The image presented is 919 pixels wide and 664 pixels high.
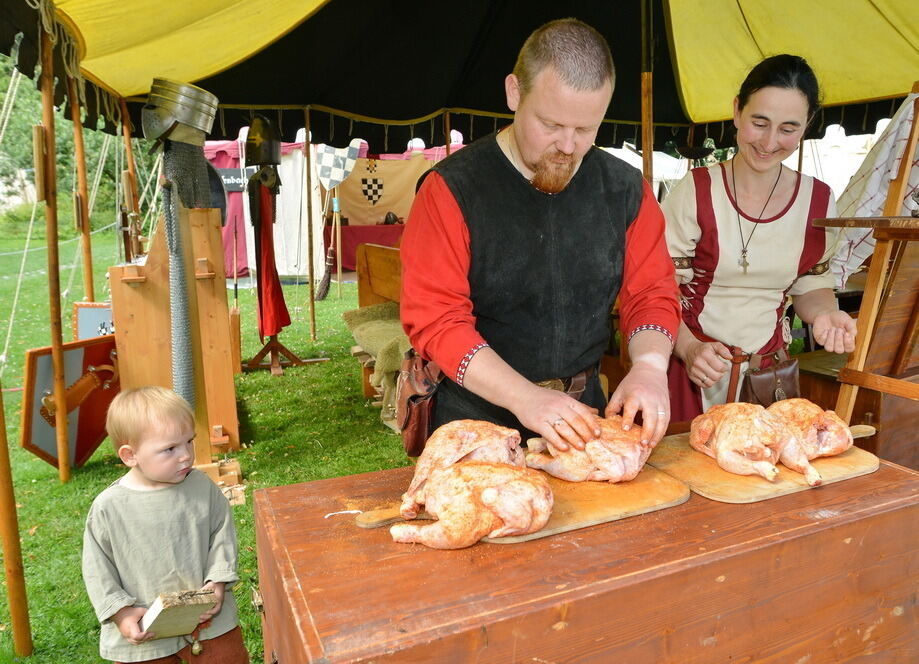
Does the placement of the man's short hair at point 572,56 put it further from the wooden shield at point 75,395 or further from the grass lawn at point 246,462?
the wooden shield at point 75,395

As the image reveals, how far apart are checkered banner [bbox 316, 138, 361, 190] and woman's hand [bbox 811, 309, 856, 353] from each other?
11.1 m

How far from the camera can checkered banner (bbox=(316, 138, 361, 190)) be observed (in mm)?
12414

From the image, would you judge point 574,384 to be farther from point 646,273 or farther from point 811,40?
point 811,40

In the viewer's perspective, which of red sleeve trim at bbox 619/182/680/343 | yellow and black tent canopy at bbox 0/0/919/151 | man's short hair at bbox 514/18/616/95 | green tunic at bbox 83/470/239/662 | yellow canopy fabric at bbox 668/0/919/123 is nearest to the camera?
man's short hair at bbox 514/18/616/95

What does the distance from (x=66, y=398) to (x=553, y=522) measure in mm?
3763

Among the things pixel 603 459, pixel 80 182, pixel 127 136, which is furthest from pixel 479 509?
pixel 127 136

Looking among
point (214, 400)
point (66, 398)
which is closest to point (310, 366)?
point (214, 400)

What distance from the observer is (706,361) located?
84.4 inches

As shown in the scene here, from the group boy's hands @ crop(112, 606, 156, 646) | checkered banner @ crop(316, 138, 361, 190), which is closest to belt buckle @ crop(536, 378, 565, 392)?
boy's hands @ crop(112, 606, 156, 646)

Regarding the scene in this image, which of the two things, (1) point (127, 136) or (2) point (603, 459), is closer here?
(2) point (603, 459)

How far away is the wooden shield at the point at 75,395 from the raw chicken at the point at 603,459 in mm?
3514

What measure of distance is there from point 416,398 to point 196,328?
2.19m

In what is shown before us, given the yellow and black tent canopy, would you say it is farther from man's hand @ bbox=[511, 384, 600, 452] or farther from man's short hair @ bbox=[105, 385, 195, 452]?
man's hand @ bbox=[511, 384, 600, 452]

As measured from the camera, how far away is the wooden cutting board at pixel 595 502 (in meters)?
1.33
